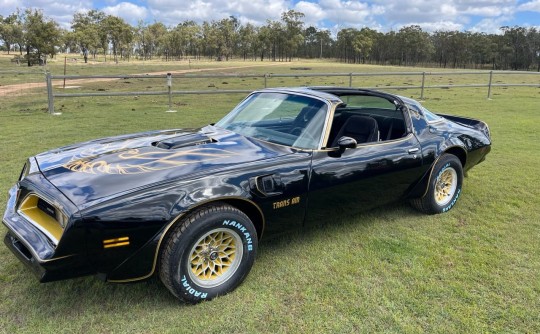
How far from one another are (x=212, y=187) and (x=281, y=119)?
1.46 metres

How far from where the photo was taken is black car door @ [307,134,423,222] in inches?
135

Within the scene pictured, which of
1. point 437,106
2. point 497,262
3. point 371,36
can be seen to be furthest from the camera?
point 371,36

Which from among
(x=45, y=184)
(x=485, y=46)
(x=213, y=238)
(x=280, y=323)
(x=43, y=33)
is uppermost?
(x=485, y=46)

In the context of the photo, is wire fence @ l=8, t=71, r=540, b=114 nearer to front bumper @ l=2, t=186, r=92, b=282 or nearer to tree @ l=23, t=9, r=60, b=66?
front bumper @ l=2, t=186, r=92, b=282

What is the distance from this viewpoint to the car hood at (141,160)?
8.89 ft

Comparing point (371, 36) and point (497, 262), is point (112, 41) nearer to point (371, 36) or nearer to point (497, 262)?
point (371, 36)

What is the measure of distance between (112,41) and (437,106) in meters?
79.0

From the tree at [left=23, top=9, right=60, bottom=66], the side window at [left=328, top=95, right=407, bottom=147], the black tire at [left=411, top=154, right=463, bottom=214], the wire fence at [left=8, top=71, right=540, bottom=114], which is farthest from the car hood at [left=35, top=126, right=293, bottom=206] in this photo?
the tree at [left=23, top=9, right=60, bottom=66]

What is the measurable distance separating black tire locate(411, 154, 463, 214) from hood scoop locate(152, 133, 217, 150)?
245 cm

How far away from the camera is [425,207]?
4.59m

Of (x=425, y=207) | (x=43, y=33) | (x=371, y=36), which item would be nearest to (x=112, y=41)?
(x=43, y=33)

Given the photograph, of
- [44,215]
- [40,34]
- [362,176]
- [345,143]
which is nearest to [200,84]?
[362,176]

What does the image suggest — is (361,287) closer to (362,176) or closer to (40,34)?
(362,176)

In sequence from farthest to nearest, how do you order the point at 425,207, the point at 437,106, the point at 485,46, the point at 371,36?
the point at 371,36, the point at 485,46, the point at 437,106, the point at 425,207
